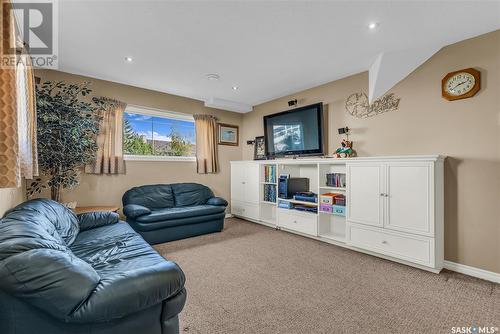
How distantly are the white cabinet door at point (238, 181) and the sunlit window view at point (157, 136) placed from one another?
95cm

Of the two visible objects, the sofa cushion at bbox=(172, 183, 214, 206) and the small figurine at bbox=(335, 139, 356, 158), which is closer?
the small figurine at bbox=(335, 139, 356, 158)

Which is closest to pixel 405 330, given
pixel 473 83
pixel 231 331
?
pixel 231 331

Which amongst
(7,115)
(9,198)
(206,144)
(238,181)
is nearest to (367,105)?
(238,181)

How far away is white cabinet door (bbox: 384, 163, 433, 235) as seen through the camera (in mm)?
2523

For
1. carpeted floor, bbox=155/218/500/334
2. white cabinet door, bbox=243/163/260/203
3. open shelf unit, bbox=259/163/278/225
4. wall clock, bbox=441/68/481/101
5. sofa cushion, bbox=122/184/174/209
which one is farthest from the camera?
white cabinet door, bbox=243/163/260/203

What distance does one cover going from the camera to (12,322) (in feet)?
3.72

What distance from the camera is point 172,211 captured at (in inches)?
144

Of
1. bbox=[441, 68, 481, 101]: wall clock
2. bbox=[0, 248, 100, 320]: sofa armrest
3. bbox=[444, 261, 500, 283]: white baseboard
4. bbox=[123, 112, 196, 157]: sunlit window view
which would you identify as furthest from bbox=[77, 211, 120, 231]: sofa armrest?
bbox=[441, 68, 481, 101]: wall clock

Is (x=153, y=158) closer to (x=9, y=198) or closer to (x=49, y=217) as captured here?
(x=9, y=198)

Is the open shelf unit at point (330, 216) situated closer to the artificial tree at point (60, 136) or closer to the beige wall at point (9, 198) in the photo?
the artificial tree at point (60, 136)

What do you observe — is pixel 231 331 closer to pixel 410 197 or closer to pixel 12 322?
pixel 12 322

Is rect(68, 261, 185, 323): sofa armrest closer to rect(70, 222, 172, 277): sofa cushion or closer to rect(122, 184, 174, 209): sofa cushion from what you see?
rect(70, 222, 172, 277): sofa cushion

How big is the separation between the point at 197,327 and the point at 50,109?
295 centimetres

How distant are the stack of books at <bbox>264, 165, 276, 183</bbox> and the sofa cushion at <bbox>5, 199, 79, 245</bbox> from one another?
117 inches
